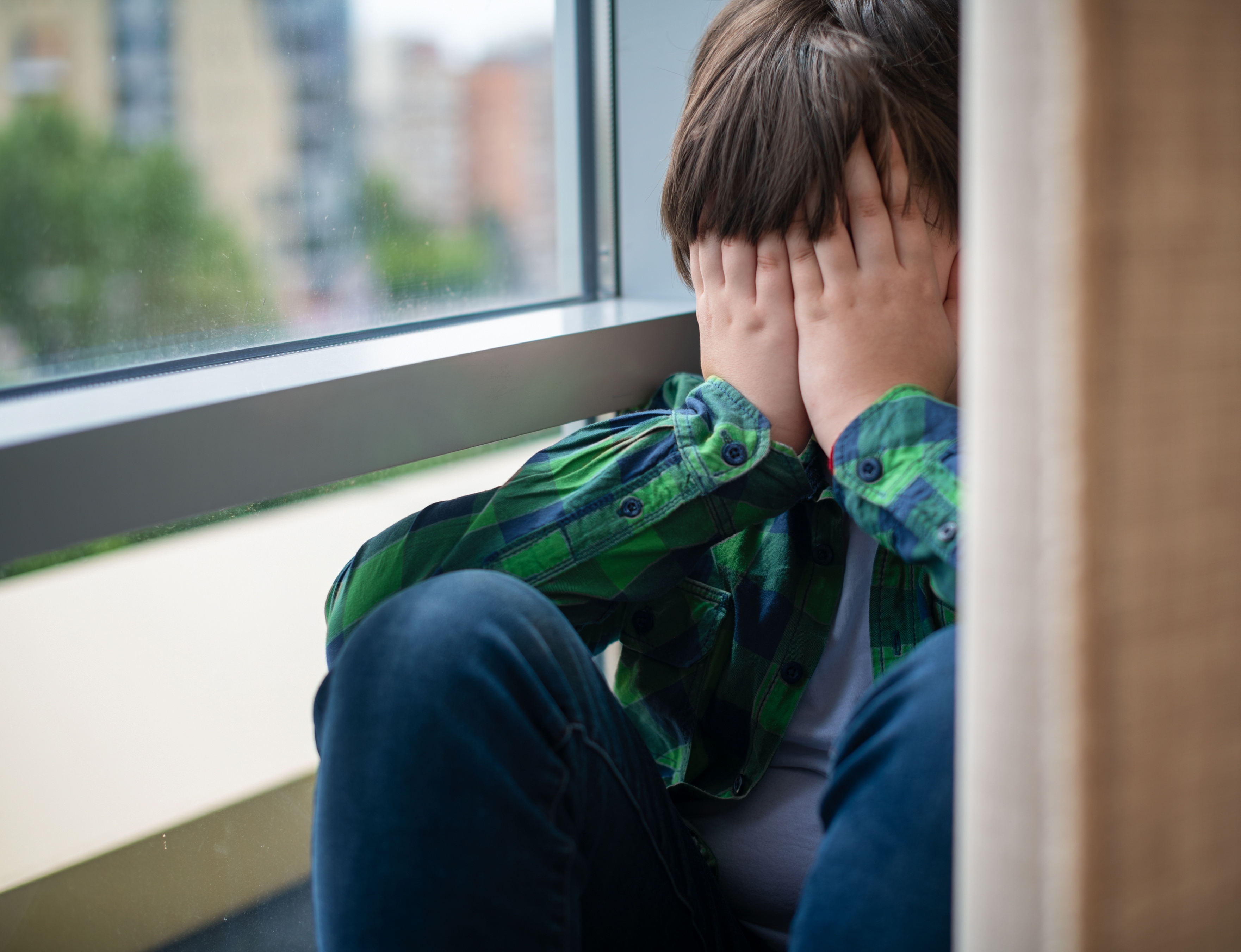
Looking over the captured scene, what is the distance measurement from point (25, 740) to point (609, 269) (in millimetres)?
716

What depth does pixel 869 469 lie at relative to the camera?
579mm

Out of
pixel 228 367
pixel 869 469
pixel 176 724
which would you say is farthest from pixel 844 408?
pixel 176 724

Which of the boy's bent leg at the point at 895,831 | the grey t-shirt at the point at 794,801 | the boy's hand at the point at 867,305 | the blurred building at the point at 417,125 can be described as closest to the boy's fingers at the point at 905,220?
the boy's hand at the point at 867,305

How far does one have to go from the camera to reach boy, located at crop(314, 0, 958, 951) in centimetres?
46

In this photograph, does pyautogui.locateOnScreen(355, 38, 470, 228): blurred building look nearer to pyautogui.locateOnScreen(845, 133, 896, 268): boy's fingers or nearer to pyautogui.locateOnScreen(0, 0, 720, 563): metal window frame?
pyautogui.locateOnScreen(0, 0, 720, 563): metal window frame

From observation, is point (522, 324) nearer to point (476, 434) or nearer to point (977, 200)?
point (476, 434)

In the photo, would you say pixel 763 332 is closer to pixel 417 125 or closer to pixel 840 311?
pixel 840 311

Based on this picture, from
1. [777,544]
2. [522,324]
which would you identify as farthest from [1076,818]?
[522,324]

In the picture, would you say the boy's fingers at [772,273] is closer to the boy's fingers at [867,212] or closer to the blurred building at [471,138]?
the boy's fingers at [867,212]

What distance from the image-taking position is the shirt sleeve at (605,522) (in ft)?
2.10

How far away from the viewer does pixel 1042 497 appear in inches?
10.5

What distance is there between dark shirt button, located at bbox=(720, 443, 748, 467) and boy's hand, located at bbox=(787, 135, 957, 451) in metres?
0.05

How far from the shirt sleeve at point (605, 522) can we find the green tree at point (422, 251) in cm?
33

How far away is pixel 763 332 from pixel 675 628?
24 centimetres
